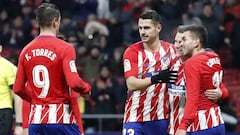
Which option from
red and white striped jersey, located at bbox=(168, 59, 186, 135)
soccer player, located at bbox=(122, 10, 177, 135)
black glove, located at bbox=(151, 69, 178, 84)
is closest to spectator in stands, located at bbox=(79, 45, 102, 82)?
soccer player, located at bbox=(122, 10, 177, 135)

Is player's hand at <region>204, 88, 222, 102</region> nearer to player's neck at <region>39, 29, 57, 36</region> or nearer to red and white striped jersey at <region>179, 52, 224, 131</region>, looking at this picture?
red and white striped jersey at <region>179, 52, 224, 131</region>

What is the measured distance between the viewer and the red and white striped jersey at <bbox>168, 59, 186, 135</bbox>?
8.97 metres

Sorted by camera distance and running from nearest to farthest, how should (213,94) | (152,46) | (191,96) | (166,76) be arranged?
(191,96)
(213,94)
(166,76)
(152,46)

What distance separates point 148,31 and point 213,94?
1.34 metres

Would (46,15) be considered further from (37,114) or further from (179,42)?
(179,42)

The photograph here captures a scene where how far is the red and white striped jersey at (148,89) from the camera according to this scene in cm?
920

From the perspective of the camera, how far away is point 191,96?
25.8 ft

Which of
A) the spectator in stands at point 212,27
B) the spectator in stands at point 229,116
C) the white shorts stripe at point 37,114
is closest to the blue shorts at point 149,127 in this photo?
the white shorts stripe at point 37,114

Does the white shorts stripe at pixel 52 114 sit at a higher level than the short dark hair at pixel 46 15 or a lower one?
lower

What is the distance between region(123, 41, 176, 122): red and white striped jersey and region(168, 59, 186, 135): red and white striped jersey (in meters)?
0.10

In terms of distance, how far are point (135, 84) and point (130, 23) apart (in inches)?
330

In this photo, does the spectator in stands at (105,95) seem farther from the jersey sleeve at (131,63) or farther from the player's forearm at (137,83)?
the player's forearm at (137,83)

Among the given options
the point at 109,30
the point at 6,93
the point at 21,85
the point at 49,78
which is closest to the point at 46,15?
the point at 49,78

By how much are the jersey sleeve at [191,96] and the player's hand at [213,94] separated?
1.16 ft
